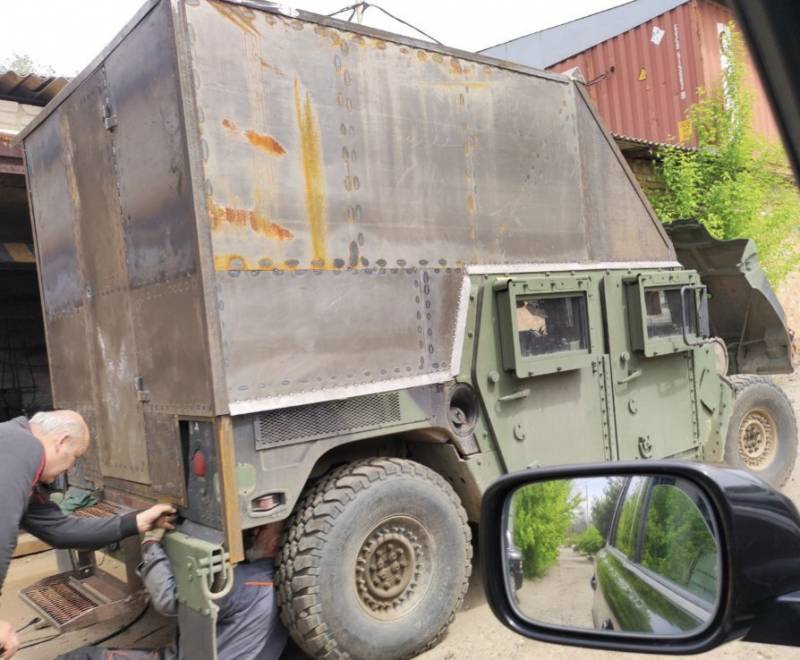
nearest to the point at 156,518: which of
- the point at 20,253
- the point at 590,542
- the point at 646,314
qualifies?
the point at 590,542

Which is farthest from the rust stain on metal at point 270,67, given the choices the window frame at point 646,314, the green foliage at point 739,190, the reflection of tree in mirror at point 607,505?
the green foliage at point 739,190

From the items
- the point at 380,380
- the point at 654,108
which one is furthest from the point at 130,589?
the point at 654,108

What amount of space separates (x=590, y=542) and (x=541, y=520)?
26cm

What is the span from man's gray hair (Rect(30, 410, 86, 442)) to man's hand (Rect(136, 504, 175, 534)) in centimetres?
52

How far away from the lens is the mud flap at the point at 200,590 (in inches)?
119

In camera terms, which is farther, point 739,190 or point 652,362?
point 739,190

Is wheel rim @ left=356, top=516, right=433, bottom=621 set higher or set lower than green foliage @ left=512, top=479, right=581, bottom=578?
lower

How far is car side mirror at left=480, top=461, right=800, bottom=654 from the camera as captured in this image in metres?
1.20

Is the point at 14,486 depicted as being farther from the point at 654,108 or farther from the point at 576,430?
the point at 654,108

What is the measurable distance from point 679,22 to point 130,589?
1284 cm

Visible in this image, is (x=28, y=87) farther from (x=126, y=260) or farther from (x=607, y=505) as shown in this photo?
(x=607, y=505)

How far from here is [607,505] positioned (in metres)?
1.79

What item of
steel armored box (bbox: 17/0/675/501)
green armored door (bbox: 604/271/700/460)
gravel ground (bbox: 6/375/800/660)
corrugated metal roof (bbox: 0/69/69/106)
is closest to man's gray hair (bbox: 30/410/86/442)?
steel armored box (bbox: 17/0/675/501)

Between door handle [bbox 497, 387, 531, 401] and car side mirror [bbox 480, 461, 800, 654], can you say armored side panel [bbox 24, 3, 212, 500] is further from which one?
door handle [bbox 497, 387, 531, 401]
